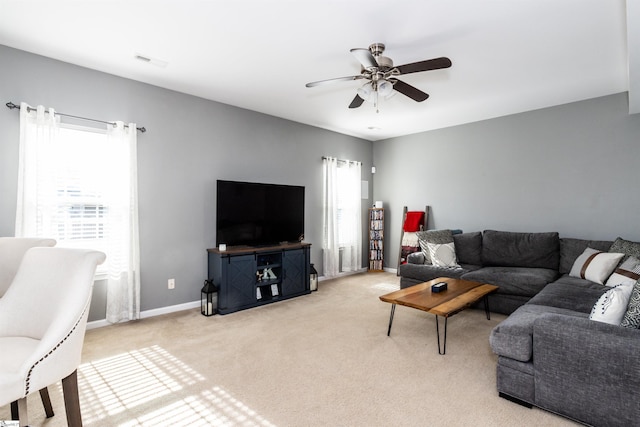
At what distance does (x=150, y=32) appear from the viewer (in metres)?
2.69

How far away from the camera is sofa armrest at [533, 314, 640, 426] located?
1.70 m

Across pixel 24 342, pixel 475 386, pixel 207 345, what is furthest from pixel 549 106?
pixel 24 342

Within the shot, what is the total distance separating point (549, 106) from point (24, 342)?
600 centimetres

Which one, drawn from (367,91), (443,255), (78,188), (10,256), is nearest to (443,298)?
(443,255)

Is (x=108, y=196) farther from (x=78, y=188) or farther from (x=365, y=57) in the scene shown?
(x=365, y=57)

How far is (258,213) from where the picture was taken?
450 centimetres

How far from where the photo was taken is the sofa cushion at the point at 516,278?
3.66 meters

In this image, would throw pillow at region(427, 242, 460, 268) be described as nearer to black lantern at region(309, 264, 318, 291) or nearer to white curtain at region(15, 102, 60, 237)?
black lantern at region(309, 264, 318, 291)

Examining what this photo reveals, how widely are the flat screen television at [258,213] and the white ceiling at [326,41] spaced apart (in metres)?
1.24

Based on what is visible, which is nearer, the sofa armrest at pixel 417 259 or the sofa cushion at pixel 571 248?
the sofa cushion at pixel 571 248

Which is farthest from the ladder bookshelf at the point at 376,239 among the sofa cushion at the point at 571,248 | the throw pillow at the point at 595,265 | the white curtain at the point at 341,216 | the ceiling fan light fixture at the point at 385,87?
the ceiling fan light fixture at the point at 385,87

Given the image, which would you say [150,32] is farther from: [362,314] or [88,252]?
[362,314]

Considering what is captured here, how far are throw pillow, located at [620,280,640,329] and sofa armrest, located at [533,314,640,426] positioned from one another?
3.9 inches

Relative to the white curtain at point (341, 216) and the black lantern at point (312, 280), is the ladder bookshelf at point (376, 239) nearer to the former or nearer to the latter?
the white curtain at point (341, 216)
